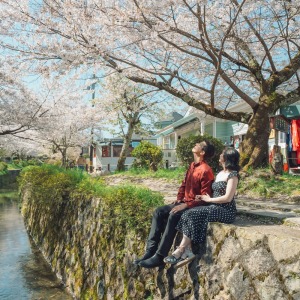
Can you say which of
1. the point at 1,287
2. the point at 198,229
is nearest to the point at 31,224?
the point at 1,287

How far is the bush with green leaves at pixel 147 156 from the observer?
17.4 meters

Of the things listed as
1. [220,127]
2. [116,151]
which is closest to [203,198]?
[220,127]

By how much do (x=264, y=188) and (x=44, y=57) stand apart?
5.86 meters

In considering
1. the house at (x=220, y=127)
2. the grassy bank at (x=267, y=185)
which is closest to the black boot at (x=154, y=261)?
the grassy bank at (x=267, y=185)

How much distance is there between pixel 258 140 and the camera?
32.6 ft

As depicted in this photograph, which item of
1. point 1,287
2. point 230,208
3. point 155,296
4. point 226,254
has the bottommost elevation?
point 1,287

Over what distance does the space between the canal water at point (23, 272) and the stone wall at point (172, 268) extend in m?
0.34

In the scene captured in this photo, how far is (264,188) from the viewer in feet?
26.6

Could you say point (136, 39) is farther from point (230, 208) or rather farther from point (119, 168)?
point (119, 168)

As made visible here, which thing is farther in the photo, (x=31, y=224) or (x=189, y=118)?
(x=189, y=118)

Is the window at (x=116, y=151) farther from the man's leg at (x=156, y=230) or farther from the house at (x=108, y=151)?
the man's leg at (x=156, y=230)

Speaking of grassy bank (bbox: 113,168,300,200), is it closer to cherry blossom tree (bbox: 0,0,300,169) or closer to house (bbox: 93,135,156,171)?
cherry blossom tree (bbox: 0,0,300,169)

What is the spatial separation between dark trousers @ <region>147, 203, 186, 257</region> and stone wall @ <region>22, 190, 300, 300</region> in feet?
1.08

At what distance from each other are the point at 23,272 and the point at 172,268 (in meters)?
6.13
